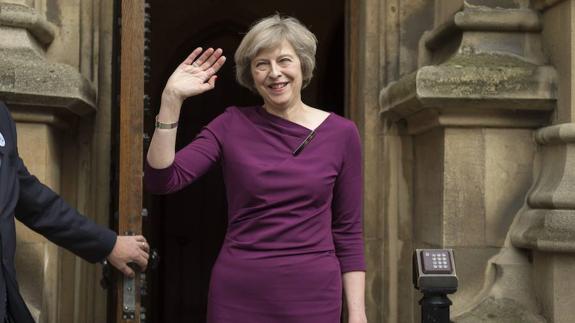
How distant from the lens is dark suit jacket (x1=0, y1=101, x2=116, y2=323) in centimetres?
206

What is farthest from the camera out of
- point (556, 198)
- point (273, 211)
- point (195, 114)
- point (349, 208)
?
point (195, 114)

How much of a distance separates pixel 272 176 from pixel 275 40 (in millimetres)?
375

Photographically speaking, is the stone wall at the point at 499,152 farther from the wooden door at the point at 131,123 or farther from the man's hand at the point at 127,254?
the man's hand at the point at 127,254

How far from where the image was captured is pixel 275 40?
78.1 inches

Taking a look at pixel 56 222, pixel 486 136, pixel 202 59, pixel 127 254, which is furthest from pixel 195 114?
pixel 202 59

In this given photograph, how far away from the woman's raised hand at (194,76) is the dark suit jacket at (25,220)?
546 millimetres

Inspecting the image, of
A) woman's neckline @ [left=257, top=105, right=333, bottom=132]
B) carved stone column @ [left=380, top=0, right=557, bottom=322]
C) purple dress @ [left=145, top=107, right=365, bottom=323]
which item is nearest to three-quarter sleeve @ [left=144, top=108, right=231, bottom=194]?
purple dress @ [left=145, top=107, right=365, bottom=323]

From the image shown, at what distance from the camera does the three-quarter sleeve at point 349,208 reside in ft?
6.81

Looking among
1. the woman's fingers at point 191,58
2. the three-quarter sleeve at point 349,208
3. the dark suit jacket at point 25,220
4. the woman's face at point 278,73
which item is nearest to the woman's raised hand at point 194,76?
the woman's fingers at point 191,58

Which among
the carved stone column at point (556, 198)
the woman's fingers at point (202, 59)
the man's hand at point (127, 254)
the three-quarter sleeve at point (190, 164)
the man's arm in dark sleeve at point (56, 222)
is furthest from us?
the carved stone column at point (556, 198)

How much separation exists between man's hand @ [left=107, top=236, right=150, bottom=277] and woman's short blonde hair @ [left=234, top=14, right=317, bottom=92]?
0.77 m

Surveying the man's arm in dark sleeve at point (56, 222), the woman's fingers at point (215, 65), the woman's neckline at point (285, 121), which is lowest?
the man's arm in dark sleeve at point (56, 222)

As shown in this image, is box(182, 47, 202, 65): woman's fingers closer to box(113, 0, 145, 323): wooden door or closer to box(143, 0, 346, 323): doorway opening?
box(113, 0, 145, 323): wooden door

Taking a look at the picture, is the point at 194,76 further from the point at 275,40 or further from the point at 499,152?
the point at 499,152
